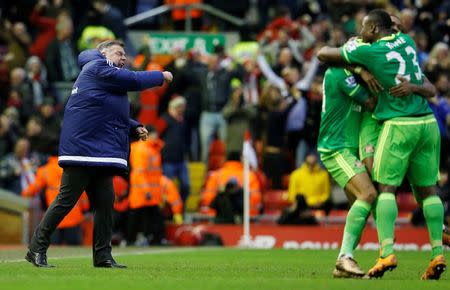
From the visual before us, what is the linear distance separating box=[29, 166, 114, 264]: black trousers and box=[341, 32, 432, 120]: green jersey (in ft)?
9.38

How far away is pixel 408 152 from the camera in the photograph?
12.4m

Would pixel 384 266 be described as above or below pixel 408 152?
below

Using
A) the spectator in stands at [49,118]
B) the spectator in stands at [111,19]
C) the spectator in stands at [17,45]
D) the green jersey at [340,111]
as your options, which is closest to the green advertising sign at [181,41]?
the spectator in stands at [111,19]

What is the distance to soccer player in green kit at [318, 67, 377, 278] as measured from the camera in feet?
41.9

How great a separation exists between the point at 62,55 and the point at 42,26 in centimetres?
152

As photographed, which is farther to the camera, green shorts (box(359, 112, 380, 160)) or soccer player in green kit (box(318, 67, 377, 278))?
green shorts (box(359, 112, 380, 160))

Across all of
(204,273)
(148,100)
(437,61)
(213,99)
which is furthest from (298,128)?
(204,273)

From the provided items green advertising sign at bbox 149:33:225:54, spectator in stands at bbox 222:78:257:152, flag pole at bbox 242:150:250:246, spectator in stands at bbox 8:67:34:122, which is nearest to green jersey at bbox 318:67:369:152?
flag pole at bbox 242:150:250:246

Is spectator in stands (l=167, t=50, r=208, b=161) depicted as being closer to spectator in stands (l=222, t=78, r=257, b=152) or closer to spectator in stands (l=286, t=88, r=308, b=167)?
spectator in stands (l=222, t=78, r=257, b=152)

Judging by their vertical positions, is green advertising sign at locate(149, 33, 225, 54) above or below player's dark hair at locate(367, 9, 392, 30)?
below

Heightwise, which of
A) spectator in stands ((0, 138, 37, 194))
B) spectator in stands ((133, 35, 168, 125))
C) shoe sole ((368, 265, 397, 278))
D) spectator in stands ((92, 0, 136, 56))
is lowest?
spectator in stands ((0, 138, 37, 194))

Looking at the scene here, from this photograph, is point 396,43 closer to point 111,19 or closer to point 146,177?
point 146,177

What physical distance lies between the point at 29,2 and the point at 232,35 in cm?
458

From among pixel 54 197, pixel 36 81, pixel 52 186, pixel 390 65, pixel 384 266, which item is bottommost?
pixel 54 197
